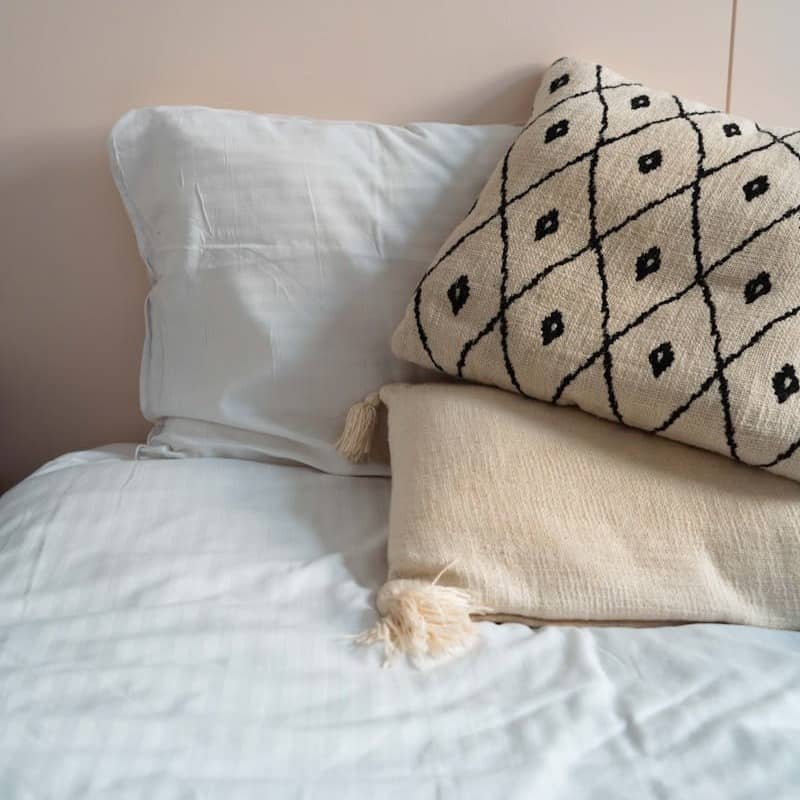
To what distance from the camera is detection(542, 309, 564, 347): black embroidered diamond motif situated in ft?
2.67

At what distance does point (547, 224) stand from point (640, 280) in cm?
11

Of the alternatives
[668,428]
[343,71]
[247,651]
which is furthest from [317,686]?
[343,71]

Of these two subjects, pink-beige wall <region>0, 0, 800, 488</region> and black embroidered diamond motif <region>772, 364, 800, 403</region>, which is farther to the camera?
pink-beige wall <region>0, 0, 800, 488</region>

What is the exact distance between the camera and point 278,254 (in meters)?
0.95

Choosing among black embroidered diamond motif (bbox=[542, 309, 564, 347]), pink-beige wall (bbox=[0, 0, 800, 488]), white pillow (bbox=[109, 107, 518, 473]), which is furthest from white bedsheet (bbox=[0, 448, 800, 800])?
pink-beige wall (bbox=[0, 0, 800, 488])

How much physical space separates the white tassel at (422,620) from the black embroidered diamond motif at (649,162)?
0.46 m

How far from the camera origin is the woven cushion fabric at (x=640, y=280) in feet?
2.51

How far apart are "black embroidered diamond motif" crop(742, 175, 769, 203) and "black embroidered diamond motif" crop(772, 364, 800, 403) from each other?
180 mm

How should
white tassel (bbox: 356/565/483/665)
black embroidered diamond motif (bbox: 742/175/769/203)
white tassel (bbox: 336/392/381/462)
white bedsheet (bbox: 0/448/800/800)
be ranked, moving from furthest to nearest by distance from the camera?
1. white tassel (bbox: 336/392/381/462)
2. black embroidered diamond motif (bbox: 742/175/769/203)
3. white tassel (bbox: 356/565/483/665)
4. white bedsheet (bbox: 0/448/800/800)

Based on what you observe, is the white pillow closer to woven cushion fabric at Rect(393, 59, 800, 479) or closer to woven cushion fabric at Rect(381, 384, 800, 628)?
woven cushion fabric at Rect(393, 59, 800, 479)

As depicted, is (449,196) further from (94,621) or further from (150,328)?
(94,621)

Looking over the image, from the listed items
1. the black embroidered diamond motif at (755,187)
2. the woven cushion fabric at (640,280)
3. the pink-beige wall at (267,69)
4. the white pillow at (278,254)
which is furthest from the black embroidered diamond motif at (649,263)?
the pink-beige wall at (267,69)

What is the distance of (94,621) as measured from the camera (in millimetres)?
717

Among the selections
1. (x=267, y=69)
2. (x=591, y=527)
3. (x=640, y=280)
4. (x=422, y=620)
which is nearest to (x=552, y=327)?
(x=640, y=280)
